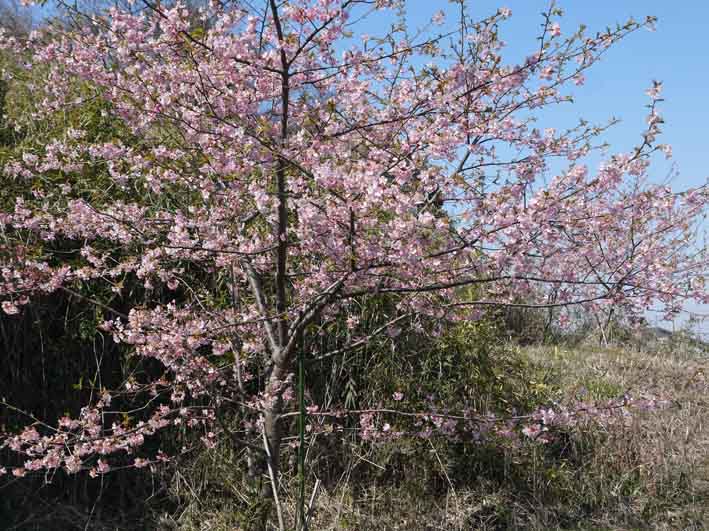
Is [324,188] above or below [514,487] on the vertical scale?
above

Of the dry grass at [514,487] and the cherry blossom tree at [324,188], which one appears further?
the dry grass at [514,487]

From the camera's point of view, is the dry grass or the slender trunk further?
the dry grass

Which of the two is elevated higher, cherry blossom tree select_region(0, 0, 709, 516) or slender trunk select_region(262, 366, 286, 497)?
cherry blossom tree select_region(0, 0, 709, 516)

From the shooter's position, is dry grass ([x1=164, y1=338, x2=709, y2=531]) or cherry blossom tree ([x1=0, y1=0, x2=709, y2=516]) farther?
dry grass ([x1=164, y1=338, x2=709, y2=531])

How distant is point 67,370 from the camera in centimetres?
342

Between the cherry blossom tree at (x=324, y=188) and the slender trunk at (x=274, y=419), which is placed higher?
the cherry blossom tree at (x=324, y=188)

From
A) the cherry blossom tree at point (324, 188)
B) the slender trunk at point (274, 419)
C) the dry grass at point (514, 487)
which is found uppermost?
the cherry blossom tree at point (324, 188)

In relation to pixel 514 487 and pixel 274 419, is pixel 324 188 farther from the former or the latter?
pixel 514 487

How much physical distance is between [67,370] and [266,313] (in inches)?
53.7

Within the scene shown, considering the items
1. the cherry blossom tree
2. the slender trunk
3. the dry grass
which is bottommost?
the dry grass

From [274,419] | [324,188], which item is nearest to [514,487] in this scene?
[274,419]

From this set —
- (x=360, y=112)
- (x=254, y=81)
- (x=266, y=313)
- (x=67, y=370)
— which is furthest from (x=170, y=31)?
(x=67, y=370)

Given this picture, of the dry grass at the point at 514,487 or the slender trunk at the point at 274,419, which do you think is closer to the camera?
the slender trunk at the point at 274,419

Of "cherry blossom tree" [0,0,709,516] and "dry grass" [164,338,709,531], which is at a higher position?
"cherry blossom tree" [0,0,709,516]
